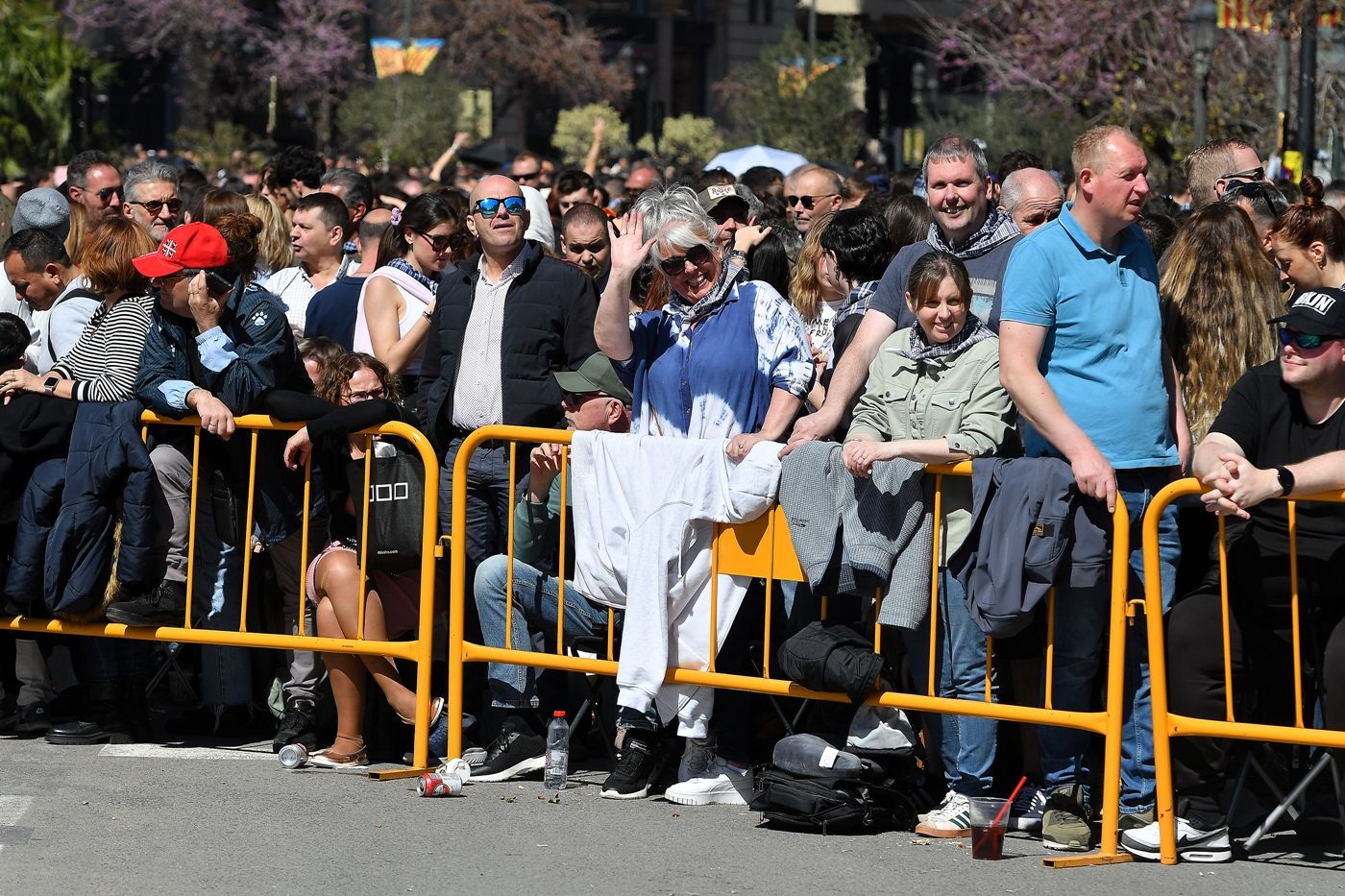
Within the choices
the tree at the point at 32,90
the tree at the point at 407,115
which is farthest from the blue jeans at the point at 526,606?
the tree at the point at 407,115

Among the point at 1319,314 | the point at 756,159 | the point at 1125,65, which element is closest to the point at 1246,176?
the point at 1319,314

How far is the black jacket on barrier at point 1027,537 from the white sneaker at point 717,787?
1188 millimetres

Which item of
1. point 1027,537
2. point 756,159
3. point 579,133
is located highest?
point 579,133

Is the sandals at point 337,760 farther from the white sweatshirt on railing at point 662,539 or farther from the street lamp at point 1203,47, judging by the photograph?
the street lamp at point 1203,47

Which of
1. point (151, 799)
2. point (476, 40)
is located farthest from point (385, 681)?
point (476, 40)

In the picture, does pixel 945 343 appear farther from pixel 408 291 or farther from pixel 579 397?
pixel 408 291

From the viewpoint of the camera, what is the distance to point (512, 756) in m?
7.32

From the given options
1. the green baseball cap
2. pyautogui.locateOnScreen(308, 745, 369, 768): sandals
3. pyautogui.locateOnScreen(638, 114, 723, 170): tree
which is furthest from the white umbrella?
pyautogui.locateOnScreen(638, 114, 723, 170): tree

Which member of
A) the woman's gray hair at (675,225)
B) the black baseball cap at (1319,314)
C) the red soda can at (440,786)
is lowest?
the red soda can at (440,786)

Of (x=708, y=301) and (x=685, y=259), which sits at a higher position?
(x=685, y=259)

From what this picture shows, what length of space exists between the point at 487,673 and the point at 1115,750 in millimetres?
2533

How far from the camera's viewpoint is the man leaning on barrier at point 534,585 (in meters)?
7.29

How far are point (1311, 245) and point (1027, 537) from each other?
1874 millimetres

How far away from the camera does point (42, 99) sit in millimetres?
28766
